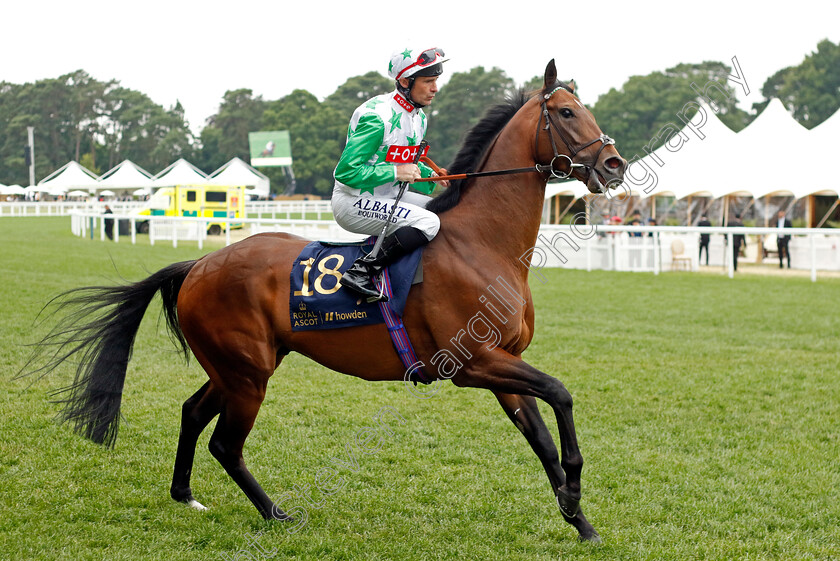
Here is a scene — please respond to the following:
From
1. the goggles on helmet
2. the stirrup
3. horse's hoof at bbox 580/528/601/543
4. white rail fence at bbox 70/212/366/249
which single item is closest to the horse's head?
the goggles on helmet

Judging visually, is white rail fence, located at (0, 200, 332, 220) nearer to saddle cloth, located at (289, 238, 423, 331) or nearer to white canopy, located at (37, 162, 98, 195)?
white canopy, located at (37, 162, 98, 195)

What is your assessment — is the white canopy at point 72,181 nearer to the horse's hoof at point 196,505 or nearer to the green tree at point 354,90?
the green tree at point 354,90

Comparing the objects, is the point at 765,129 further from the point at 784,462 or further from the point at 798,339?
the point at 784,462

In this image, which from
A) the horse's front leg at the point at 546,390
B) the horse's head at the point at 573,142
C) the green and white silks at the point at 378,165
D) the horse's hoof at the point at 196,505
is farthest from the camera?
the horse's hoof at the point at 196,505

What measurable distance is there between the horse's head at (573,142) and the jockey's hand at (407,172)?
68 centimetres

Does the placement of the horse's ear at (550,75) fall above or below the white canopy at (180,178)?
below

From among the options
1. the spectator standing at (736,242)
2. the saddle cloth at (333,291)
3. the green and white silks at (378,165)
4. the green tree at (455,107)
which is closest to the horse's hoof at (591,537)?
the saddle cloth at (333,291)

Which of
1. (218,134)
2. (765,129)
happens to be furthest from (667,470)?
(218,134)

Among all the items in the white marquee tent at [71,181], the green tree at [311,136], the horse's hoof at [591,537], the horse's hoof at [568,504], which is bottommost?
the horse's hoof at [591,537]

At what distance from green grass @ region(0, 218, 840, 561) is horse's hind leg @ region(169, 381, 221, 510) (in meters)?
0.10

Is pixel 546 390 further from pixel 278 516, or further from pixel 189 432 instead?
pixel 189 432

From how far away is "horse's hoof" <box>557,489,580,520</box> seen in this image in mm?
3697

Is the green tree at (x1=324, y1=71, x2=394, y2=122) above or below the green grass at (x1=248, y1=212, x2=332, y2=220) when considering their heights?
above

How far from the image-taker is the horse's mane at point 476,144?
4223 millimetres
